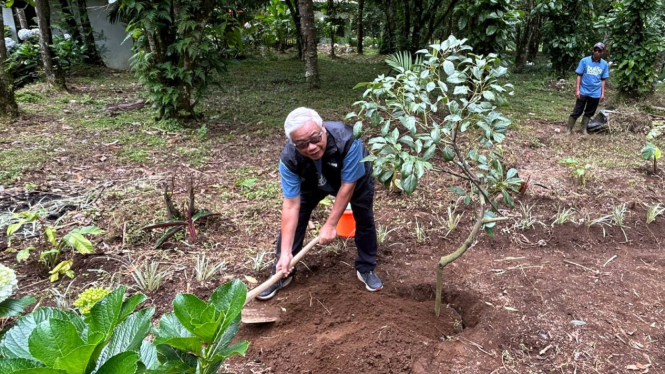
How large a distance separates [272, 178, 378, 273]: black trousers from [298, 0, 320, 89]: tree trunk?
570 cm

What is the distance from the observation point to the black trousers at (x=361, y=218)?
2.65 meters

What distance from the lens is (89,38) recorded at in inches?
398

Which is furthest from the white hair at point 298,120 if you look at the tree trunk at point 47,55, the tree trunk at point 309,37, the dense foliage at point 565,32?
the dense foliage at point 565,32

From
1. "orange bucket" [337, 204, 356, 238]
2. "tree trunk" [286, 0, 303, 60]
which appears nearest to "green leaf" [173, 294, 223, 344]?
"orange bucket" [337, 204, 356, 238]

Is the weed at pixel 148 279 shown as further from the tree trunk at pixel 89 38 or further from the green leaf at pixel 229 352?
the tree trunk at pixel 89 38

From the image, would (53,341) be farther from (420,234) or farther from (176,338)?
(420,234)

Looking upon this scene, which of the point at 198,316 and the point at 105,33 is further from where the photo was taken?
the point at 105,33

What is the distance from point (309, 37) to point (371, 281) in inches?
238

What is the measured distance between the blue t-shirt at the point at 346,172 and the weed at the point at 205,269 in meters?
0.83

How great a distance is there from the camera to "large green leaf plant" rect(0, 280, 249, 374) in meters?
0.60

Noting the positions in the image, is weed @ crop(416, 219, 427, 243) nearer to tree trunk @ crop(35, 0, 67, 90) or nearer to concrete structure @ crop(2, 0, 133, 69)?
tree trunk @ crop(35, 0, 67, 90)

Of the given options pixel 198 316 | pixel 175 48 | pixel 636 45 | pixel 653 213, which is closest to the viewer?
pixel 198 316

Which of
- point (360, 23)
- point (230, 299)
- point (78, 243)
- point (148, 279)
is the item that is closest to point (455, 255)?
point (230, 299)

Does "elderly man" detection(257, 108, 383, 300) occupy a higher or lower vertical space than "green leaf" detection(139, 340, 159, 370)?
lower
